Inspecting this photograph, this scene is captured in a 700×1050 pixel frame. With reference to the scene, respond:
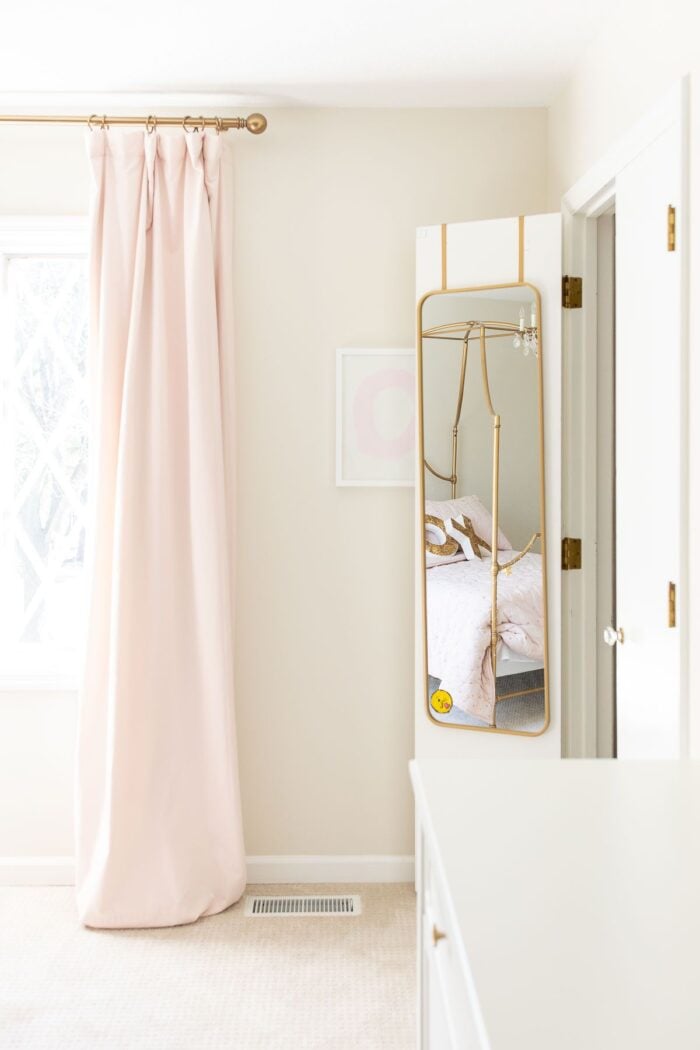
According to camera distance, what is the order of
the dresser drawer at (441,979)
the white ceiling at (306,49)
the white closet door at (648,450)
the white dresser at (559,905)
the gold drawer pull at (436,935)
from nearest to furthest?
the white dresser at (559,905) < the dresser drawer at (441,979) < the gold drawer pull at (436,935) < the white closet door at (648,450) < the white ceiling at (306,49)

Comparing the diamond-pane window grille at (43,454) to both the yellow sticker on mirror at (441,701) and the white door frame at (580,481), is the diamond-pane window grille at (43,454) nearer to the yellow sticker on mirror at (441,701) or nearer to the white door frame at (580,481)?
the yellow sticker on mirror at (441,701)

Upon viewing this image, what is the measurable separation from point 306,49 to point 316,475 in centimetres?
127

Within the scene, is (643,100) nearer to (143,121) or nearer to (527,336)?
(527,336)

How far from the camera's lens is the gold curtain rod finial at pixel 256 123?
2.83m

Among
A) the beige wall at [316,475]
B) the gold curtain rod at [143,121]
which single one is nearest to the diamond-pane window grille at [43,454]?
the beige wall at [316,475]

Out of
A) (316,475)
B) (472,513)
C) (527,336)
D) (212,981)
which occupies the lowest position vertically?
(212,981)

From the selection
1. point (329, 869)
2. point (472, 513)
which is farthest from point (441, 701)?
point (329, 869)

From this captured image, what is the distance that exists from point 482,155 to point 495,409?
92 cm

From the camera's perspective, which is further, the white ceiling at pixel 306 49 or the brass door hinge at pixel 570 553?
the brass door hinge at pixel 570 553

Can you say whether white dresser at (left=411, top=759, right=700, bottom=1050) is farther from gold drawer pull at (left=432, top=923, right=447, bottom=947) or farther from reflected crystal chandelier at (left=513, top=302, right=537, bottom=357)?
reflected crystal chandelier at (left=513, top=302, right=537, bottom=357)

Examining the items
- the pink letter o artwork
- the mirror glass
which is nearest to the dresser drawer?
the mirror glass

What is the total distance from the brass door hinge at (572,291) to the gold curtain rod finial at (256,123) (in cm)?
104

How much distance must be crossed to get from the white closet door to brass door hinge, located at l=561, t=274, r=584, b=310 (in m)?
0.40

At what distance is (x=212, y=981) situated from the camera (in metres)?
2.49
